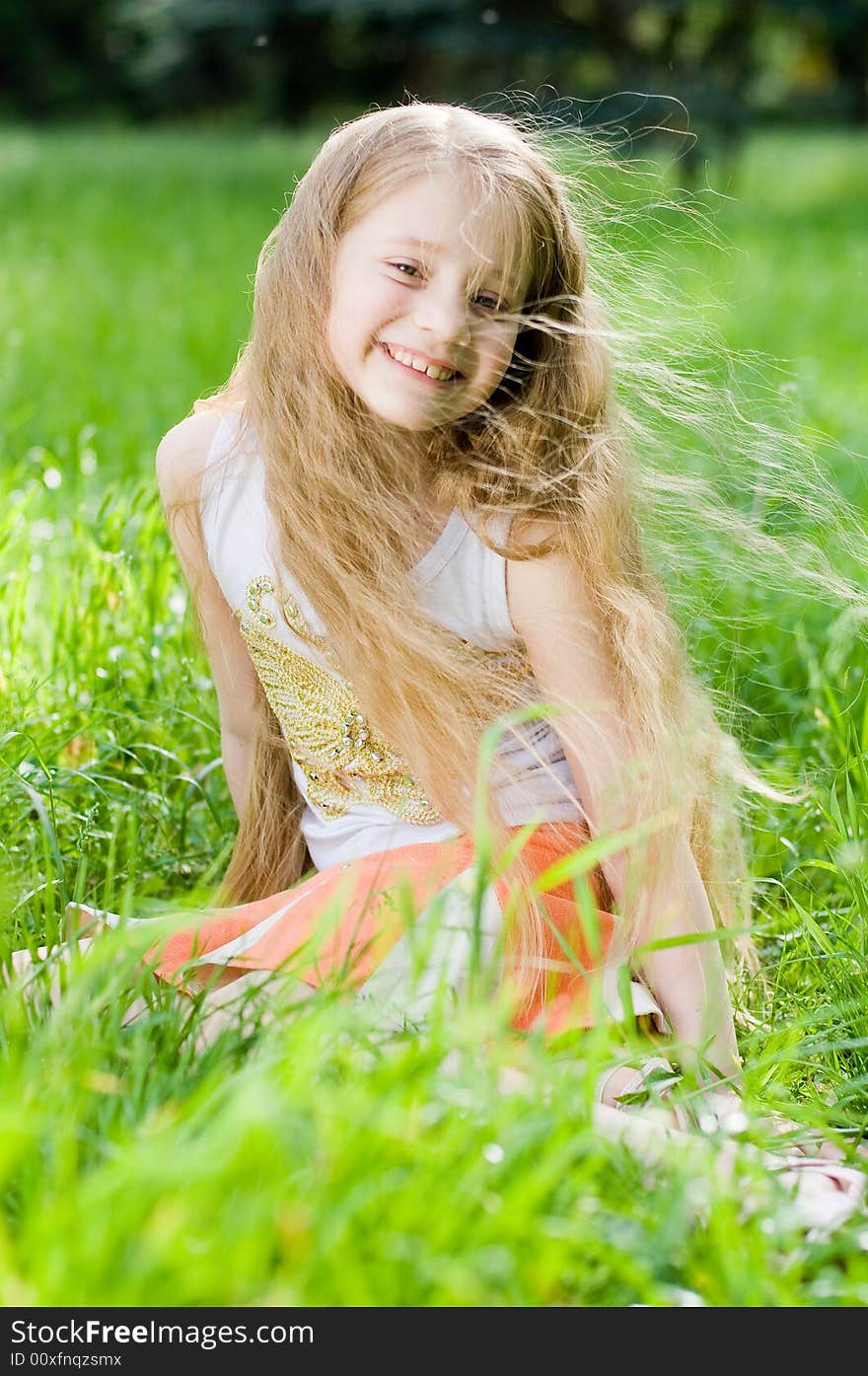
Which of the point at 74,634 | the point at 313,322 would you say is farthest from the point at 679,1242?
the point at 74,634

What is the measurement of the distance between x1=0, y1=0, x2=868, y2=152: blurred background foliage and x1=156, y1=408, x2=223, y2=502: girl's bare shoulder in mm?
790

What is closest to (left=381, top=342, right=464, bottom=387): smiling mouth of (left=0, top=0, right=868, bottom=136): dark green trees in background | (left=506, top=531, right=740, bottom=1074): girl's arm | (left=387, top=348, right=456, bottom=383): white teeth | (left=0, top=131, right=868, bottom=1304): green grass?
(left=387, top=348, right=456, bottom=383): white teeth

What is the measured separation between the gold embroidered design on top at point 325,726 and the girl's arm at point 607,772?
0.11 meters

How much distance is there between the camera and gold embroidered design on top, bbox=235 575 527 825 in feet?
5.85

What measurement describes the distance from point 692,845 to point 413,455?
570mm

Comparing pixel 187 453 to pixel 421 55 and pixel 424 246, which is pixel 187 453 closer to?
pixel 424 246

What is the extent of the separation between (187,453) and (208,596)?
19cm

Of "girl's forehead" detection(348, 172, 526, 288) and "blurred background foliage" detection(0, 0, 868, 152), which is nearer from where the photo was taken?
"girl's forehead" detection(348, 172, 526, 288)

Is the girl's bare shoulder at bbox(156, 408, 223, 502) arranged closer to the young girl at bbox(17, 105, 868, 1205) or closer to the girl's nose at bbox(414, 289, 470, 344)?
the young girl at bbox(17, 105, 868, 1205)

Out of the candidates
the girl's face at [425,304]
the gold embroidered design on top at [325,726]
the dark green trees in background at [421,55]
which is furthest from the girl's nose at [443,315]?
the dark green trees in background at [421,55]

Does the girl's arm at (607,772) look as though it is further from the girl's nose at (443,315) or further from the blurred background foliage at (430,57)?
the blurred background foliage at (430,57)

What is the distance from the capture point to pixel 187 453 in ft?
6.20

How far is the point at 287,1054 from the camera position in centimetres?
115
